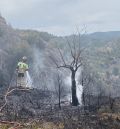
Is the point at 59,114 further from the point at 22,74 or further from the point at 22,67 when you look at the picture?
the point at 22,74

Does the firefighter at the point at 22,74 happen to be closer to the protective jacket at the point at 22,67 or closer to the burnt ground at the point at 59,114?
the protective jacket at the point at 22,67

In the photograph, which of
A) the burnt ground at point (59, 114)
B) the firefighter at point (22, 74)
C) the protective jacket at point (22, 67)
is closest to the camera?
the burnt ground at point (59, 114)

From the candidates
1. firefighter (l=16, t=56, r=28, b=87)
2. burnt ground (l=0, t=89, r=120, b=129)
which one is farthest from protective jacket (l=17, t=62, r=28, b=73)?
burnt ground (l=0, t=89, r=120, b=129)

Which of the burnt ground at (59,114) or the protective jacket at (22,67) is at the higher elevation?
the protective jacket at (22,67)

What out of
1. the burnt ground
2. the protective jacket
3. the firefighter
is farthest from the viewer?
the firefighter

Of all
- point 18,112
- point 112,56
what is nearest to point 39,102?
point 18,112

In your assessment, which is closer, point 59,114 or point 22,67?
point 59,114

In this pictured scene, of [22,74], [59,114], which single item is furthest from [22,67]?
[59,114]

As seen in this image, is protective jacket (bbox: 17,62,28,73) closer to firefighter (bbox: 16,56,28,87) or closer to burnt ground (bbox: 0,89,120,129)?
firefighter (bbox: 16,56,28,87)

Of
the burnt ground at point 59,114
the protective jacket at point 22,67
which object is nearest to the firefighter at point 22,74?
the protective jacket at point 22,67

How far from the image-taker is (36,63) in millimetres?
38750

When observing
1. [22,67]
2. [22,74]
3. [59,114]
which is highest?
[22,67]

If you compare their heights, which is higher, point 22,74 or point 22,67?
point 22,67

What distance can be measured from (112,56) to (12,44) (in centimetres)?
4979
